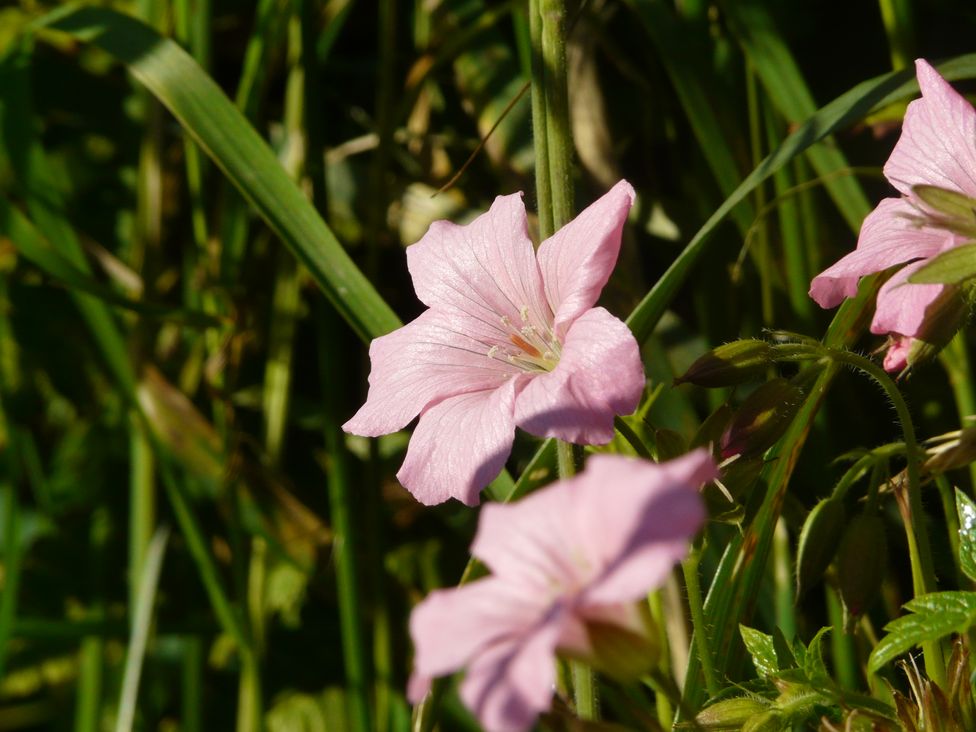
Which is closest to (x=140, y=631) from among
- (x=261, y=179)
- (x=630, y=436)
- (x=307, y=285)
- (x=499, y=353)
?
(x=307, y=285)

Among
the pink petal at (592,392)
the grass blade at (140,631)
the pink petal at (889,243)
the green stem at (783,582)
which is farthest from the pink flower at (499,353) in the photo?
the grass blade at (140,631)

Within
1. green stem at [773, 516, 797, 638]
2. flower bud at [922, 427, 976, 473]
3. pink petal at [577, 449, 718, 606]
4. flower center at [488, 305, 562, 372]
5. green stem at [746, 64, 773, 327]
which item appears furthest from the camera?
green stem at [746, 64, 773, 327]

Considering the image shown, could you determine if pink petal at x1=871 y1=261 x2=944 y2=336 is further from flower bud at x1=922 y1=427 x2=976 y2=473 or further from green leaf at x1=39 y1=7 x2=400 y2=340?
green leaf at x1=39 y1=7 x2=400 y2=340

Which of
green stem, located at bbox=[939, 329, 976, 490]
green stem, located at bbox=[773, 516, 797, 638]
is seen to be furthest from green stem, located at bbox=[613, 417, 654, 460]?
green stem, located at bbox=[939, 329, 976, 490]

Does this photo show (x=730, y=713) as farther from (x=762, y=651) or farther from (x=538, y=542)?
(x=538, y=542)

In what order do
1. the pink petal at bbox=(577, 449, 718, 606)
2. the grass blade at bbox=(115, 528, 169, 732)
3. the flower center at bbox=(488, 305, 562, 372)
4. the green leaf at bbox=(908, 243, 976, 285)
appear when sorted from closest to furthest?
the pink petal at bbox=(577, 449, 718, 606) < the green leaf at bbox=(908, 243, 976, 285) < the flower center at bbox=(488, 305, 562, 372) < the grass blade at bbox=(115, 528, 169, 732)

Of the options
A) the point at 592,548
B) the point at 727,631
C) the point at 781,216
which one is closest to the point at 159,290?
the point at 781,216
